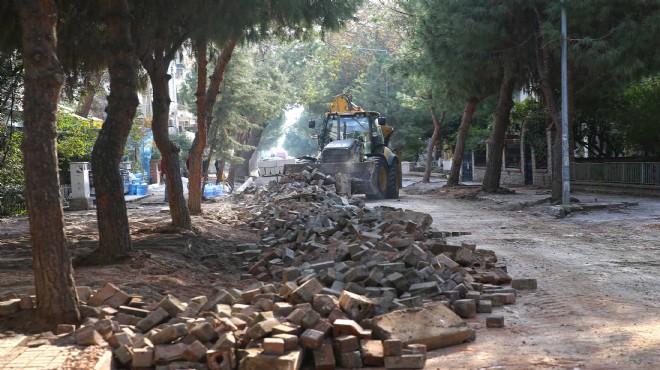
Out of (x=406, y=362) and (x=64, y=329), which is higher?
(x=64, y=329)

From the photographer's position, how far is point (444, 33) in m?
23.8

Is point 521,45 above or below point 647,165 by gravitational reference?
above

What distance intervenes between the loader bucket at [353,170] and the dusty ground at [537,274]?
6.06 m

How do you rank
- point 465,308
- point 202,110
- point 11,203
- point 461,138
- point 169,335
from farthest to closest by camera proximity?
1. point 461,138
2. point 11,203
3. point 202,110
4. point 465,308
5. point 169,335

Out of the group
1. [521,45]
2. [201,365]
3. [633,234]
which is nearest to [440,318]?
[201,365]

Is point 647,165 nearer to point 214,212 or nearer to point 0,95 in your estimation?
point 214,212

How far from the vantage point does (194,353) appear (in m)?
5.64

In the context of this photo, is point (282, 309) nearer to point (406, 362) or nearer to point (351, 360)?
point (351, 360)

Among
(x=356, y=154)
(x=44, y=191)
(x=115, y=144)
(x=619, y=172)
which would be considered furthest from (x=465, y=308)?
(x=619, y=172)

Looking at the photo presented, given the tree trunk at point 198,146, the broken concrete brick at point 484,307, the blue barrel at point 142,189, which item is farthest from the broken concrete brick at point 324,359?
the blue barrel at point 142,189

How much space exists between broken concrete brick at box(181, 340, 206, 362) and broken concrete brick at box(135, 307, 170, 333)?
0.72 m

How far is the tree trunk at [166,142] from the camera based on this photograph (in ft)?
44.7

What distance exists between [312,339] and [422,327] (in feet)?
3.74

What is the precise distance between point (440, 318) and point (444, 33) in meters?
18.3
